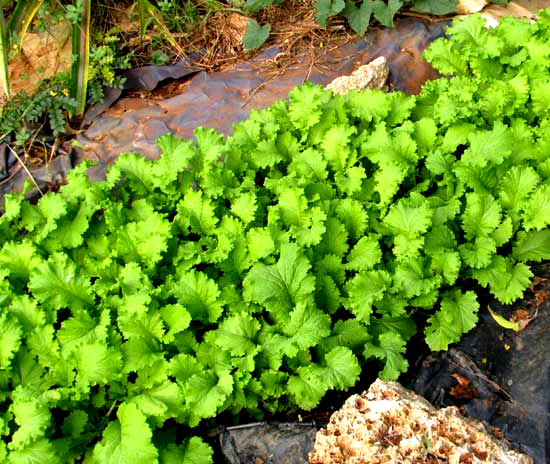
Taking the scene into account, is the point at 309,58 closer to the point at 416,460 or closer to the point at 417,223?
the point at 417,223

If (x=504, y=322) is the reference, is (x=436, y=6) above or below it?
above

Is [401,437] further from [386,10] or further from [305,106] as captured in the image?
[386,10]

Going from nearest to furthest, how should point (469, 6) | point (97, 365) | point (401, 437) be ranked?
point (401, 437)
point (97, 365)
point (469, 6)

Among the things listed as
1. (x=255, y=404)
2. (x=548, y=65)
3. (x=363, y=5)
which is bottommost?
(x=255, y=404)

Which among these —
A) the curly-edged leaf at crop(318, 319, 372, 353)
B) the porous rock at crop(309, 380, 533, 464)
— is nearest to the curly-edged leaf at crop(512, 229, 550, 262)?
the curly-edged leaf at crop(318, 319, 372, 353)

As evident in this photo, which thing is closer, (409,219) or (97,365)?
(97,365)

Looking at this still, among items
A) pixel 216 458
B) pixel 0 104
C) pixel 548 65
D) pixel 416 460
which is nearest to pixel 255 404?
pixel 216 458

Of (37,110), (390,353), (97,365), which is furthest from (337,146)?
(37,110)

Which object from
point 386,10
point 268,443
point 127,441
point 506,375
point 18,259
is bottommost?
point 506,375
